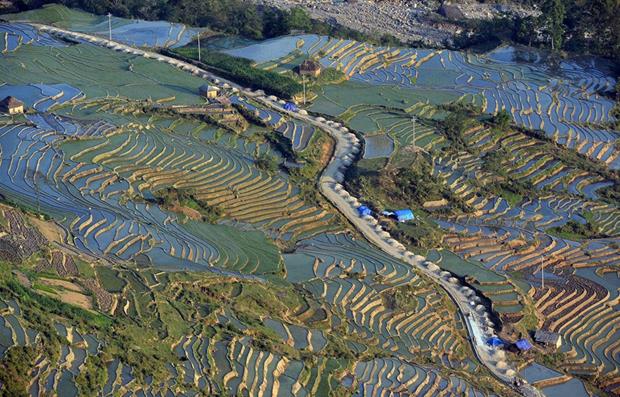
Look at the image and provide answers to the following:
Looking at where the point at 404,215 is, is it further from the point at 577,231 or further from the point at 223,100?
the point at 223,100

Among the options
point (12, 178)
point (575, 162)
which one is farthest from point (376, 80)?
point (12, 178)

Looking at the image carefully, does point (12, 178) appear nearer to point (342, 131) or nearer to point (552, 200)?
point (342, 131)

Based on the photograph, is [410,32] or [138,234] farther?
[410,32]

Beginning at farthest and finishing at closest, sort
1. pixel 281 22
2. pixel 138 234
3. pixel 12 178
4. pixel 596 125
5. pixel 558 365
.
→ 1. pixel 281 22
2. pixel 596 125
3. pixel 12 178
4. pixel 138 234
5. pixel 558 365

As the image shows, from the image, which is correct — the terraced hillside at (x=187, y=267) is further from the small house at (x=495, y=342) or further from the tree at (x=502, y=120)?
the tree at (x=502, y=120)

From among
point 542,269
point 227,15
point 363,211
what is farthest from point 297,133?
point 227,15

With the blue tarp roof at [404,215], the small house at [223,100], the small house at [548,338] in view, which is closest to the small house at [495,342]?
the small house at [548,338]
